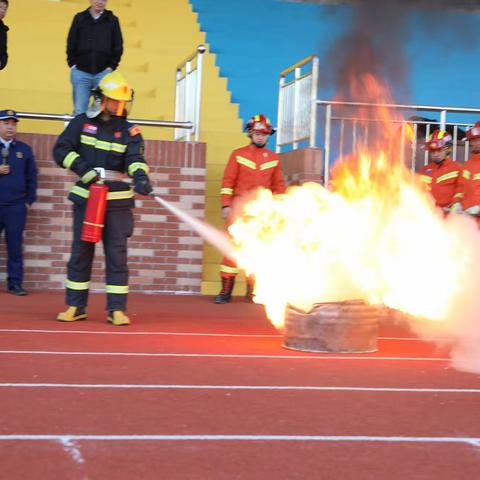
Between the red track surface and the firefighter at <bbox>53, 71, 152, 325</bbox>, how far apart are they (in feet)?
1.79

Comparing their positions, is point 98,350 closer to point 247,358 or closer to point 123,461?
point 247,358

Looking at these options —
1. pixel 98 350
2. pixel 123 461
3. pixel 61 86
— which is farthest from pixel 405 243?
pixel 61 86

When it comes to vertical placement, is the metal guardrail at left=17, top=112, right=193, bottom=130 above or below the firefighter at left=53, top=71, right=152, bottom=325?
above

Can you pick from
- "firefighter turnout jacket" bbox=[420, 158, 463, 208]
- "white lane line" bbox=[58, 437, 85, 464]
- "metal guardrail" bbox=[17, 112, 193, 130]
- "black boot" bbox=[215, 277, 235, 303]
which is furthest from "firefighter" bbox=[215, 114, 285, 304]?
"white lane line" bbox=[58, 437, 85, 464]

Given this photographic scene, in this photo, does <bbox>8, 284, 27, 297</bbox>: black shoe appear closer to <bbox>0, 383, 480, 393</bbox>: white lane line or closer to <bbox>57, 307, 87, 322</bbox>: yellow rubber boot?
<bbox>57, 307, 87, 322</bbox>: yellow rubber boot

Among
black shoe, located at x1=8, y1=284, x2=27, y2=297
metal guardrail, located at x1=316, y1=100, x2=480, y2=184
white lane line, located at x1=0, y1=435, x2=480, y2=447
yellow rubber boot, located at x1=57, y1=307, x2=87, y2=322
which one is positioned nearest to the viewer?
white lane line, located at x1=0, y1=435, x2=480, y2=447

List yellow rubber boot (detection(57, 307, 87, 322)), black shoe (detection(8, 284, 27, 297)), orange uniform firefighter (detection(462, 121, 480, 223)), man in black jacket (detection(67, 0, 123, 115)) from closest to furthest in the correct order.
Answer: yellow rubber boot (detection(57, 307, 87, 322)), orange uniform firefighter (detection(462, 121, 480, 223)), black shoe (detection(8, 284, 27, 297)), man in black jacket (detection(67, 0, 123, 115))

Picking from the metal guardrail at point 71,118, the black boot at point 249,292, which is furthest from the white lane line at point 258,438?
the metal guardrail at point 71,118

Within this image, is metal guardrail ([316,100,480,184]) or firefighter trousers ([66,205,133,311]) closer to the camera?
firefighter trousers ([66,205,133,311])

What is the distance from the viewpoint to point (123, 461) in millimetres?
4453

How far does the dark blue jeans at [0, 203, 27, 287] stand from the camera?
11.6 metres

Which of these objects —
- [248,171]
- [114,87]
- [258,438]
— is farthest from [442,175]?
[258,438]

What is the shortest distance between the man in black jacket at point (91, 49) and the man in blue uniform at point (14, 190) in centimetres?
99

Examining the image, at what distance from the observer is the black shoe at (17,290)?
38.4 feet
